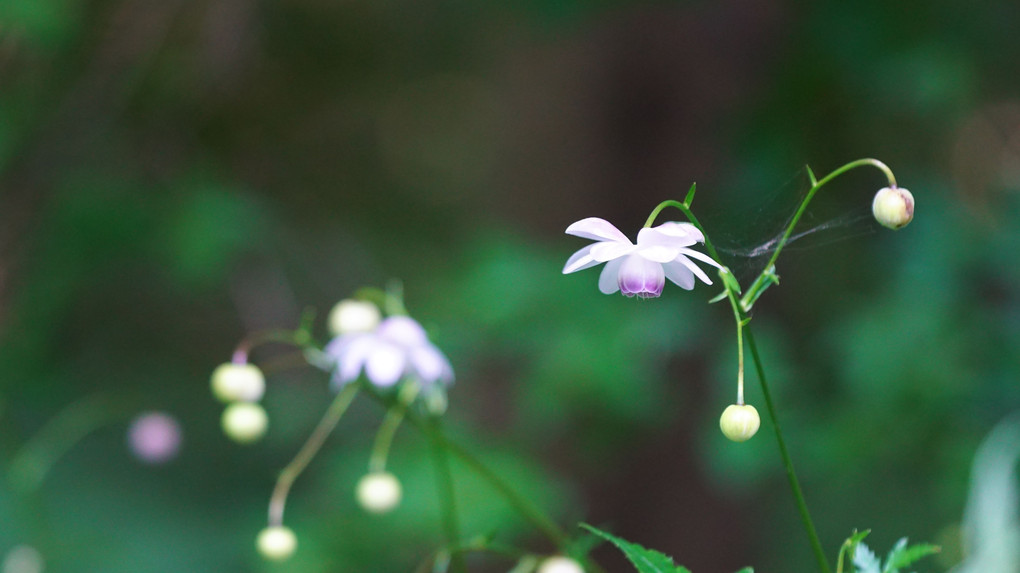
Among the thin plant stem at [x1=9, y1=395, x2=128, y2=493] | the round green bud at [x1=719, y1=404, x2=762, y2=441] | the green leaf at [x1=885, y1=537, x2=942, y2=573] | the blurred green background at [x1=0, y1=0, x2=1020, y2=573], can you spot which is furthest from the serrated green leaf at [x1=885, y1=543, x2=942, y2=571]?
the thin plant stem at [x1=9, y1=395, x2=128, y2=493]

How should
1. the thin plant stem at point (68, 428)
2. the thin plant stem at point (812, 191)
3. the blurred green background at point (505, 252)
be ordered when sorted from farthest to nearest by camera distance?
the thin plant stem at point (68, 428)
the blurred green background at point (505, 252)
the thin plant stem at point (812, 191)

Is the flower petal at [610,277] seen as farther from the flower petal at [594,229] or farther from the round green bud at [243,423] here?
the round green bud at [243,423]

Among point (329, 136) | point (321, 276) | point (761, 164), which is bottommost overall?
point (761, 164)

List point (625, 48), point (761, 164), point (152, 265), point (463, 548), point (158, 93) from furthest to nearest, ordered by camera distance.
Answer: point (625, 48) < point (152, 265) < point (158, 93) < point (761, 164) < point (463, 548)

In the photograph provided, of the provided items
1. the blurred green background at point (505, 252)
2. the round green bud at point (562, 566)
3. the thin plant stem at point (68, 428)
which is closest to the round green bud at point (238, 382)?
the round green bud at point (562, 566)

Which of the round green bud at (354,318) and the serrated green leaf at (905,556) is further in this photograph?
the round green bud at (354,318)

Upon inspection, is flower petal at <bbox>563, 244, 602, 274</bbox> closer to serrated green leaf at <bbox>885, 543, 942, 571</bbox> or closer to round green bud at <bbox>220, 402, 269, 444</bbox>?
serrated green leaf at <bbox>885, 543, 942, 571</bbox>

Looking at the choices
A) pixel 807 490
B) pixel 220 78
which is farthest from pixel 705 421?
pixel 220 78

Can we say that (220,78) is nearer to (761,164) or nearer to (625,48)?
(625,48)
